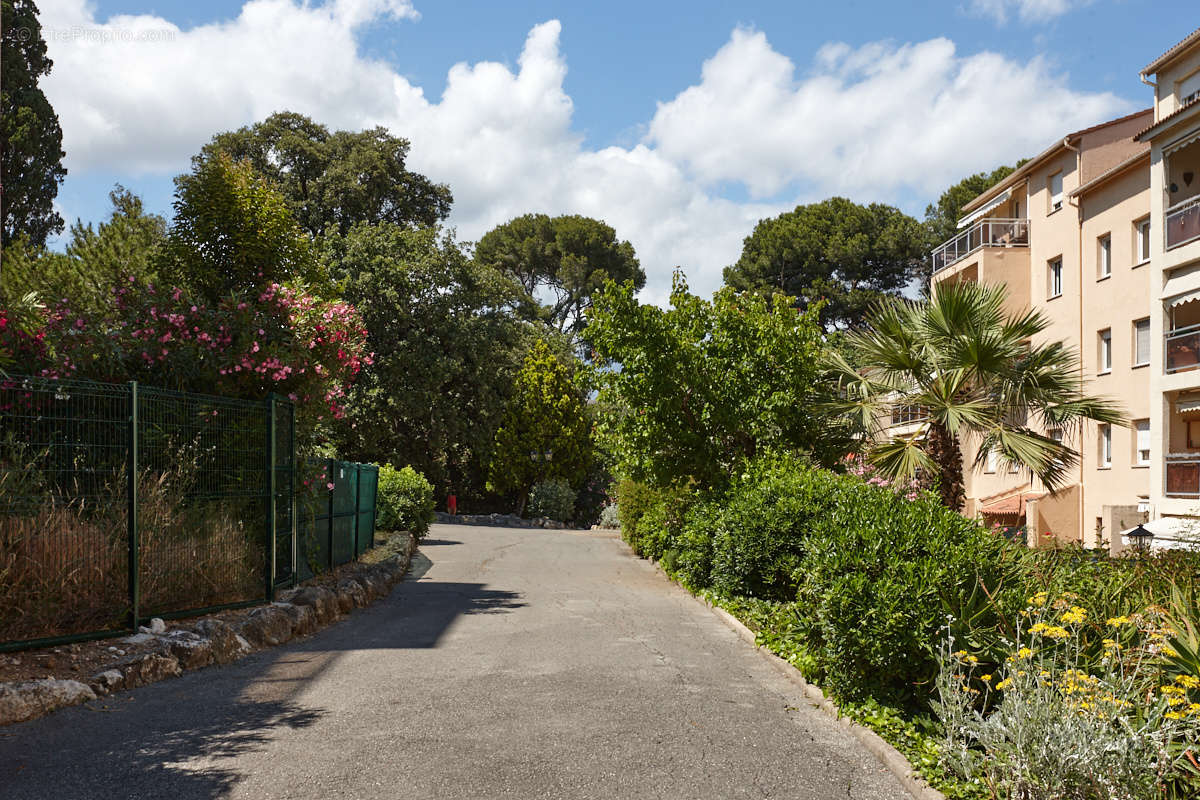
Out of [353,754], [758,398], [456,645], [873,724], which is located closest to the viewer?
[353,754]

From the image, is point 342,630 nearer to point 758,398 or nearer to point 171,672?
point 171,672

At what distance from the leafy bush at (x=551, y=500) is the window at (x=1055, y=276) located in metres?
20.1

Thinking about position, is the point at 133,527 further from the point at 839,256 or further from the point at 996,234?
the point at 839,256

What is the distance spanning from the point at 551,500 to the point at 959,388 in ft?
85.9

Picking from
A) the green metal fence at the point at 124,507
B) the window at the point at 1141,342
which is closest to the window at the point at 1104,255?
the window at the point at 1141,342

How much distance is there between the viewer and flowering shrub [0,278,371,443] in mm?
10805

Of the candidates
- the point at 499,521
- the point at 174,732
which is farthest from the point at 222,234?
the point at 499,521

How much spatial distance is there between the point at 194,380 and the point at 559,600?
569cm

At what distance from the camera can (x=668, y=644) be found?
33.1ft

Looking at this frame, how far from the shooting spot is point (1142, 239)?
2436 centimetres

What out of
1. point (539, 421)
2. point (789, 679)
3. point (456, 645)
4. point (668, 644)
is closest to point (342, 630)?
point (456, 645)

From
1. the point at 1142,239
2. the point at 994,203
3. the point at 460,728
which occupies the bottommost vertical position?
the point at 460,728

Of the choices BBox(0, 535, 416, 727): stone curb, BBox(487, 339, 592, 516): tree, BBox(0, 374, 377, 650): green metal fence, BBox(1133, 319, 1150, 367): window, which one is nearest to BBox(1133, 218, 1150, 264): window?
BBox(1133, 319, 1150, 367): window

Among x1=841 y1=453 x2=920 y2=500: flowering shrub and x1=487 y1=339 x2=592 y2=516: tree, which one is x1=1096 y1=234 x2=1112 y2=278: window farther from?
x1=487 y1=339 x2=592 y2=516: tree
